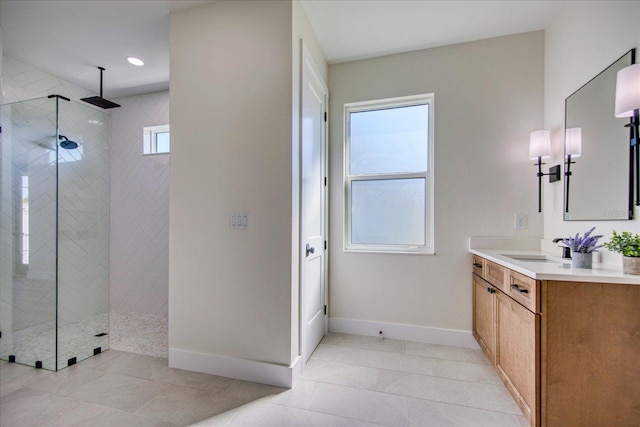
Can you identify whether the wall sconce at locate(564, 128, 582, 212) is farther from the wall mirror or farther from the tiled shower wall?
the tiled shower wall

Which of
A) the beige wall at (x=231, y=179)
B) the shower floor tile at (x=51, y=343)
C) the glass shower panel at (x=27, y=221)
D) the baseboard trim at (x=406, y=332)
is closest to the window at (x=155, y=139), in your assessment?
the glass shower panel at (x=27, y=221)

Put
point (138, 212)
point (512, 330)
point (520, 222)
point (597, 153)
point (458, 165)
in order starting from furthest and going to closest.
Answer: point (138, 212), point (458, 165), point (520, 222), point (597, 153), point (512, 330)

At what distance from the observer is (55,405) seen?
1.72m

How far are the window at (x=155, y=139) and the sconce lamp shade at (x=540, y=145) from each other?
12.7ft

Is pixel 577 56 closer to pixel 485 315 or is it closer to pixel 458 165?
pixel 458 165

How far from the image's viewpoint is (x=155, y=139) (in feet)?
11.2

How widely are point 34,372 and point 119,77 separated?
2.98 meters

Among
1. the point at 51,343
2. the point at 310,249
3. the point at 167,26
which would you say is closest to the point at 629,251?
the point at 310,249

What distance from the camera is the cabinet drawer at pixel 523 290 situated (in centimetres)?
144

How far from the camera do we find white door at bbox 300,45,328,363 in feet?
7.02

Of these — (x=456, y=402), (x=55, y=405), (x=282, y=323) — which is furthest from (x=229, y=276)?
(x=456, y=402)

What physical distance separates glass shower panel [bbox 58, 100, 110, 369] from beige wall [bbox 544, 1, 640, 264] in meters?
4.08

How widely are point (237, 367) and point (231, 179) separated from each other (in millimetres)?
1410

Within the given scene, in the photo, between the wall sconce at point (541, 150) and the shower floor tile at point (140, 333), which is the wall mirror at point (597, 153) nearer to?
the wall sconce at point (541, 150)
